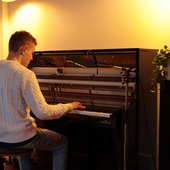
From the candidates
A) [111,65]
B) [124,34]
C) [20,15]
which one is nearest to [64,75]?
[111,65]

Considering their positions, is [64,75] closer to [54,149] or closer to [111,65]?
[111,65]

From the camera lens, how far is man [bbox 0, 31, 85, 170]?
6.91ft

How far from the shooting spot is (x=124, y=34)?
9.48 ft

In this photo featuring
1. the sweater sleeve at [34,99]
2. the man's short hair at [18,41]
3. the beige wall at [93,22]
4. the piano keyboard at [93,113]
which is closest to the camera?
the sweater sleeve at [34,99]

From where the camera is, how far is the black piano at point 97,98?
7.87 ft

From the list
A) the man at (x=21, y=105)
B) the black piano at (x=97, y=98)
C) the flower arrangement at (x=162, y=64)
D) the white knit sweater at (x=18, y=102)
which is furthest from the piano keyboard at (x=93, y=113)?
the flower arrangement at (x=162, y=64)

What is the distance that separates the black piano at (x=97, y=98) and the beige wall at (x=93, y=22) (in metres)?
0.32

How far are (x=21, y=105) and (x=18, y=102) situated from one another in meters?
0.03

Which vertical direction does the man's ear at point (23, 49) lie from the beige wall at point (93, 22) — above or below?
below

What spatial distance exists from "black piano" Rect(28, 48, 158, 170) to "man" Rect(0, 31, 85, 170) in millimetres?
389

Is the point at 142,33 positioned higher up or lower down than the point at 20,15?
lower down

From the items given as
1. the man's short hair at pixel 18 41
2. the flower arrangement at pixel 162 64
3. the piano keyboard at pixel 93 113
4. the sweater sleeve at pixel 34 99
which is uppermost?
the man's short hair at pixel 18 41

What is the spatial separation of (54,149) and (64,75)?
77 cm

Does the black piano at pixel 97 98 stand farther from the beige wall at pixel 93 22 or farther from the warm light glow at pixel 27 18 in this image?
the warm light glow at pixel 27 18
